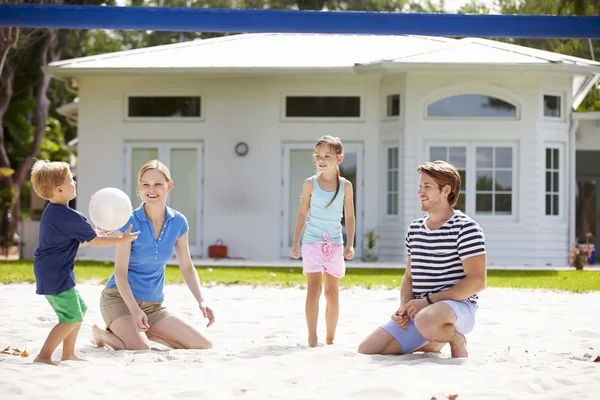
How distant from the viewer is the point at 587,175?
21172 millimetres

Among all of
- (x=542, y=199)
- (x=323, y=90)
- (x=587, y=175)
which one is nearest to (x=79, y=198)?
(x=323, y=90)

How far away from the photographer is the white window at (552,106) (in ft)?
55.8

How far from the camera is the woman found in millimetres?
5832

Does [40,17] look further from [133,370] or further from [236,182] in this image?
[236,182]

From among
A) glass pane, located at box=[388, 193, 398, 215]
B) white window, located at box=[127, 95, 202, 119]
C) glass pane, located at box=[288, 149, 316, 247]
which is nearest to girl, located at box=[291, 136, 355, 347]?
glass pane, located at box=[388, 193, 398, 215]

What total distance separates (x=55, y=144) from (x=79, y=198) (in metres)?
15.7

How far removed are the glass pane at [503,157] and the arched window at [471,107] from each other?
2.02 ft

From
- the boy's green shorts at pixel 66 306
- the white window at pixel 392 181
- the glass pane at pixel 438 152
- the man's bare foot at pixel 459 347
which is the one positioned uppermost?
the glass pane at pixel 438 152

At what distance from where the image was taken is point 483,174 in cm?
1691

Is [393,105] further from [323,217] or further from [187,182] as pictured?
[323,217]

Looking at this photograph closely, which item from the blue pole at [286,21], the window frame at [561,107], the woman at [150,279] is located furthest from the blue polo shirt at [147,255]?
the window frame at [561,107]

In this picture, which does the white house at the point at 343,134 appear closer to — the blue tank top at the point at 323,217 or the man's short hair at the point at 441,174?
the blue tank top at the point at 323,217

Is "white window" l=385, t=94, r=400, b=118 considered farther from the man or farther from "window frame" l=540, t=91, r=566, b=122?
the man

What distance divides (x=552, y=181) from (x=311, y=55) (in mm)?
5292
